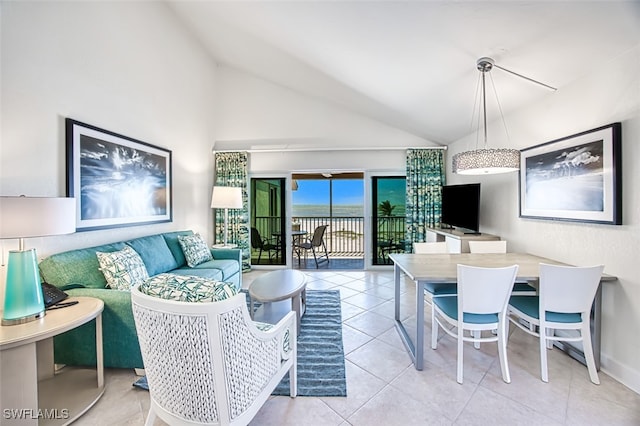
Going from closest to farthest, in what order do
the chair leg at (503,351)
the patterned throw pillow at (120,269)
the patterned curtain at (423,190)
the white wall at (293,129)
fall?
the chair leg at (503,351), the patterned throw pillow at (120,269), the patterned curtain at (423,190), the white wall at (293,129)

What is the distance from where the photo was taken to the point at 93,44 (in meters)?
2.55

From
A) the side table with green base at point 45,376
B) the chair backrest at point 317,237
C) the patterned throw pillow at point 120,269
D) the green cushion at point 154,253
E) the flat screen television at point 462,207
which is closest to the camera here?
the side table with green base at point 45,376

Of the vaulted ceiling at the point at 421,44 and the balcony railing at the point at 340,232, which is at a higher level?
the vaulted ceiling at the point at 421,44

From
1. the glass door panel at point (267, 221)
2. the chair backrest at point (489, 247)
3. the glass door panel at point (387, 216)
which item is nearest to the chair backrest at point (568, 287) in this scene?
the chair backrest at point (489, 247)

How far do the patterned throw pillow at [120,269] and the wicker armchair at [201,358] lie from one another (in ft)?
4.34

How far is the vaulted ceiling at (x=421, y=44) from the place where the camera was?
1.84m

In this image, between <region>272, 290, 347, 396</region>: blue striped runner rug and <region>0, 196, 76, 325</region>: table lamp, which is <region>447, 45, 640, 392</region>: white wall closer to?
<region>272, 290, 347, 396</region>: blue striped runner rug

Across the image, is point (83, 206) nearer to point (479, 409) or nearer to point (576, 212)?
point (479, 409)

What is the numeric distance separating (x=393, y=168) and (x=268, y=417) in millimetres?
4311

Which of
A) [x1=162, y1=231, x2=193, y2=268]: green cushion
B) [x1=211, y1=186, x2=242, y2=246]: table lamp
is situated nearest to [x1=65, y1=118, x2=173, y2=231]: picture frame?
[x1=162, y1=231, x2=193, y2=268]: green cushion

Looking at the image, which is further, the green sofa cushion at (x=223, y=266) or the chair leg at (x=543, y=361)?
the green sofa cushion at (x=223, y=266)

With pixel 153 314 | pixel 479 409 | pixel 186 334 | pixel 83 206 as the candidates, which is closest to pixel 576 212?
pixel 479 409

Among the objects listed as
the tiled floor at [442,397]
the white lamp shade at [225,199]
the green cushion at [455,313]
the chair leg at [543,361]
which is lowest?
the tiled floor at [442,397]

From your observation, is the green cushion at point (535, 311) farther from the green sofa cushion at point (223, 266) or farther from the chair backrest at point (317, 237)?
the chair backrest at point (317, 237)
